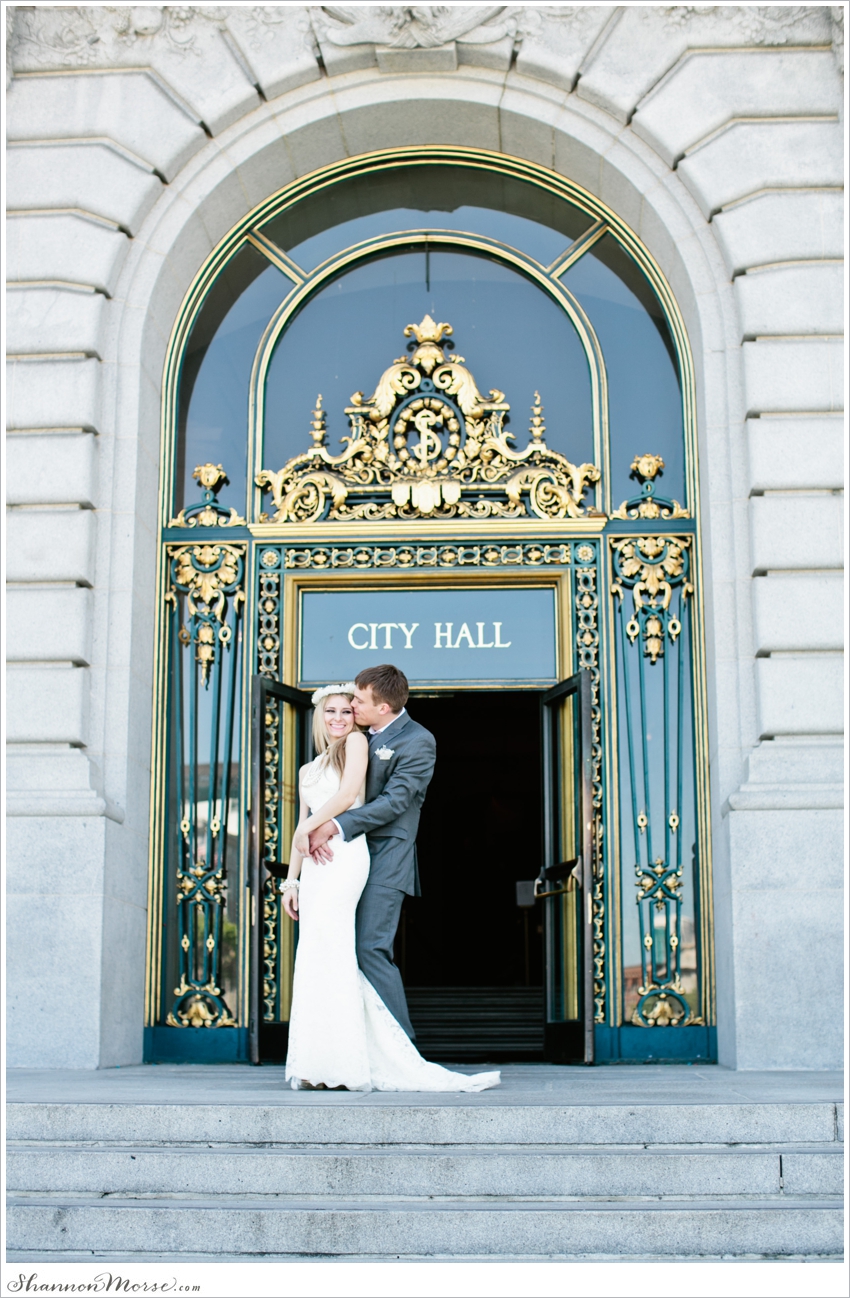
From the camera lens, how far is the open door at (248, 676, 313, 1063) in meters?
8.98

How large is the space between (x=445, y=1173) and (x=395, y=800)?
2305 mm

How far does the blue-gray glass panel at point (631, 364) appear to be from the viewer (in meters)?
10.1

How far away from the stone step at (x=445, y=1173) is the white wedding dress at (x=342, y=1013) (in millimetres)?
1289

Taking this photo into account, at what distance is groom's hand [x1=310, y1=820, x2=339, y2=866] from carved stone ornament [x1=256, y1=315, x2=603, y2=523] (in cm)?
336

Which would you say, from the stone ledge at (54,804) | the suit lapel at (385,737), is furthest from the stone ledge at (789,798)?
the stone ledge at (54,804)

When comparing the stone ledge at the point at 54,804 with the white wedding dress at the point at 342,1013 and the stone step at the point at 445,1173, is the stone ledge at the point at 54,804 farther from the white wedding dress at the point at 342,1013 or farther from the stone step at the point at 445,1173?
the stone step at the point at 445,1173

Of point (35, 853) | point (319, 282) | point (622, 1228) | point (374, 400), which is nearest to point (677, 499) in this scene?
point (374, 400)

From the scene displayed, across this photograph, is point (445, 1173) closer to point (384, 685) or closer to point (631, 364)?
point (384, 685)

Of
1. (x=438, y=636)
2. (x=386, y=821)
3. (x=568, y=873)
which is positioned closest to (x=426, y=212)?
(x=438, y=636)

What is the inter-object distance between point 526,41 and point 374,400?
2853mm

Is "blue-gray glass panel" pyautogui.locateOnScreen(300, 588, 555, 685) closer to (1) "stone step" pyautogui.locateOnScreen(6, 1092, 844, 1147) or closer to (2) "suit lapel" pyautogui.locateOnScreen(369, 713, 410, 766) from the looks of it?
(2) "suit lapel" pyautogui.locateOnScreen(369, 713, 410, 766)

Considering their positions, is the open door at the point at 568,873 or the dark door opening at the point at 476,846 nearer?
the open door at the point at 568,873

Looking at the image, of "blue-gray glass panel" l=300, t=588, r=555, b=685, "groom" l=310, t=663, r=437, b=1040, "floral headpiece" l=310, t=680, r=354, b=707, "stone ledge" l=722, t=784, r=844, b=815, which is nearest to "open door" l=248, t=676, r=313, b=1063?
"blue-gray glass panel" l=300, t=588, r=555, b=685

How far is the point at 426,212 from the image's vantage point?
10.8 m
